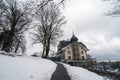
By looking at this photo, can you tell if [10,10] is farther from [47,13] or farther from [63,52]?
[63,52]

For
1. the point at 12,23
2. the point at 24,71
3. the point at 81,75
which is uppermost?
the point at 12,23

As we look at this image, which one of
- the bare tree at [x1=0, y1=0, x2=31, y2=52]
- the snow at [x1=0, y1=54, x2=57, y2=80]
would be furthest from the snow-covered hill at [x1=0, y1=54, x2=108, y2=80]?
the bare tree at [x1=0, y1=0, x2=31, y2=52]

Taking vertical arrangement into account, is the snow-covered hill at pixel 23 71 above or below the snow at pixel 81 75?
above

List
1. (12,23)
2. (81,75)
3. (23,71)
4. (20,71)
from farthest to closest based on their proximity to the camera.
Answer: (12,23) → (81,75) → (23,71) → (20,71)

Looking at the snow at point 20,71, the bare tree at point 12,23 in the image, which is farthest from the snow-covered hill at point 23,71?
the bare tree at point 12,23

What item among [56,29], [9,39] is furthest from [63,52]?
[9,39]

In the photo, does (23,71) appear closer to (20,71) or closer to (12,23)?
(20,71)

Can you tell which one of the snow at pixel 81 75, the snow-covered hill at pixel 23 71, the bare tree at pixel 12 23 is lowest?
the snow at pixel 81 75

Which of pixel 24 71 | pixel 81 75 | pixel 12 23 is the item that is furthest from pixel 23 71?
pixel 12 23

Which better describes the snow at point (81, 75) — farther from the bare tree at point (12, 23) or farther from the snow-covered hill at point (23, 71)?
the bare tree at point (12, 23)

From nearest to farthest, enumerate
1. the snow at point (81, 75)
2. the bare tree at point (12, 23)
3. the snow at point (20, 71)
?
the snow at point (20, 71) → the snow at point (81, 75) → the bare tree at point (12, 23)

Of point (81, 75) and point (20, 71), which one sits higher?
point (20, 71)

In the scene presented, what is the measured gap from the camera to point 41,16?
28781 mm

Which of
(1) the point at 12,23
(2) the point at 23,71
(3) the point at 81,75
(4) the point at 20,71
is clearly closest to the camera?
(4) the point at 20,71
